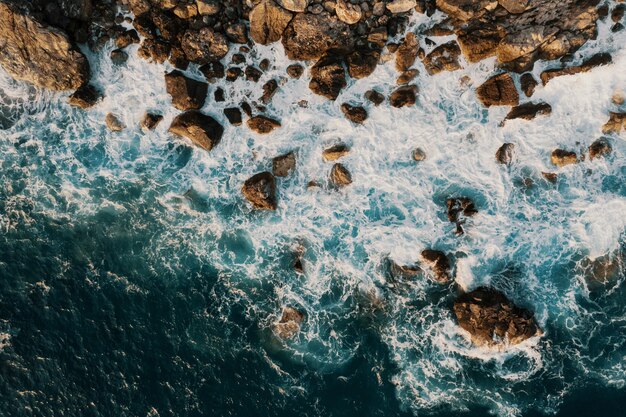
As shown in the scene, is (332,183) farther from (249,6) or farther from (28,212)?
(28,212)

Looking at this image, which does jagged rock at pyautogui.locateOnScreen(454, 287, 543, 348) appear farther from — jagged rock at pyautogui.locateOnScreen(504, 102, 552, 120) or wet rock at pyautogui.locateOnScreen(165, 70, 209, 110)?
wet rock at pyautogui.locateOnScreen(165, 70, 209, 110)

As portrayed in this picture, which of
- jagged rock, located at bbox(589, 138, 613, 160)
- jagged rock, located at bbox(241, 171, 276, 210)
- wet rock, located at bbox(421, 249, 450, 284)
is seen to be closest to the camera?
jagged rock, located at bbox(589, 138, 613, 160)

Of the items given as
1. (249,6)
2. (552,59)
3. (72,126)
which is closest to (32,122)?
(72,126)

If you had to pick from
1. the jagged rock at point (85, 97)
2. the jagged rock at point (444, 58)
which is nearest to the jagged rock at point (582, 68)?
the jagged rock at point (444, 58)

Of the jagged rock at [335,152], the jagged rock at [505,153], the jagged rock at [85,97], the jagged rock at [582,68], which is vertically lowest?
the jagged rock at [505,153]

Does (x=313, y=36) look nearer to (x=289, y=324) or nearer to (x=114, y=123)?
(x=114, y=123)

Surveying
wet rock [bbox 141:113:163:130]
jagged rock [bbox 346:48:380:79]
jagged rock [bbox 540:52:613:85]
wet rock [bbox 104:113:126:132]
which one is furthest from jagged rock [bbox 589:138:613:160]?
wet rock [bbox 104:113:126:132]

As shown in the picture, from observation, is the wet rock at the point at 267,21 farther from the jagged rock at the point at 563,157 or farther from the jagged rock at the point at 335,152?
the jagged rock at the point at 563,157
